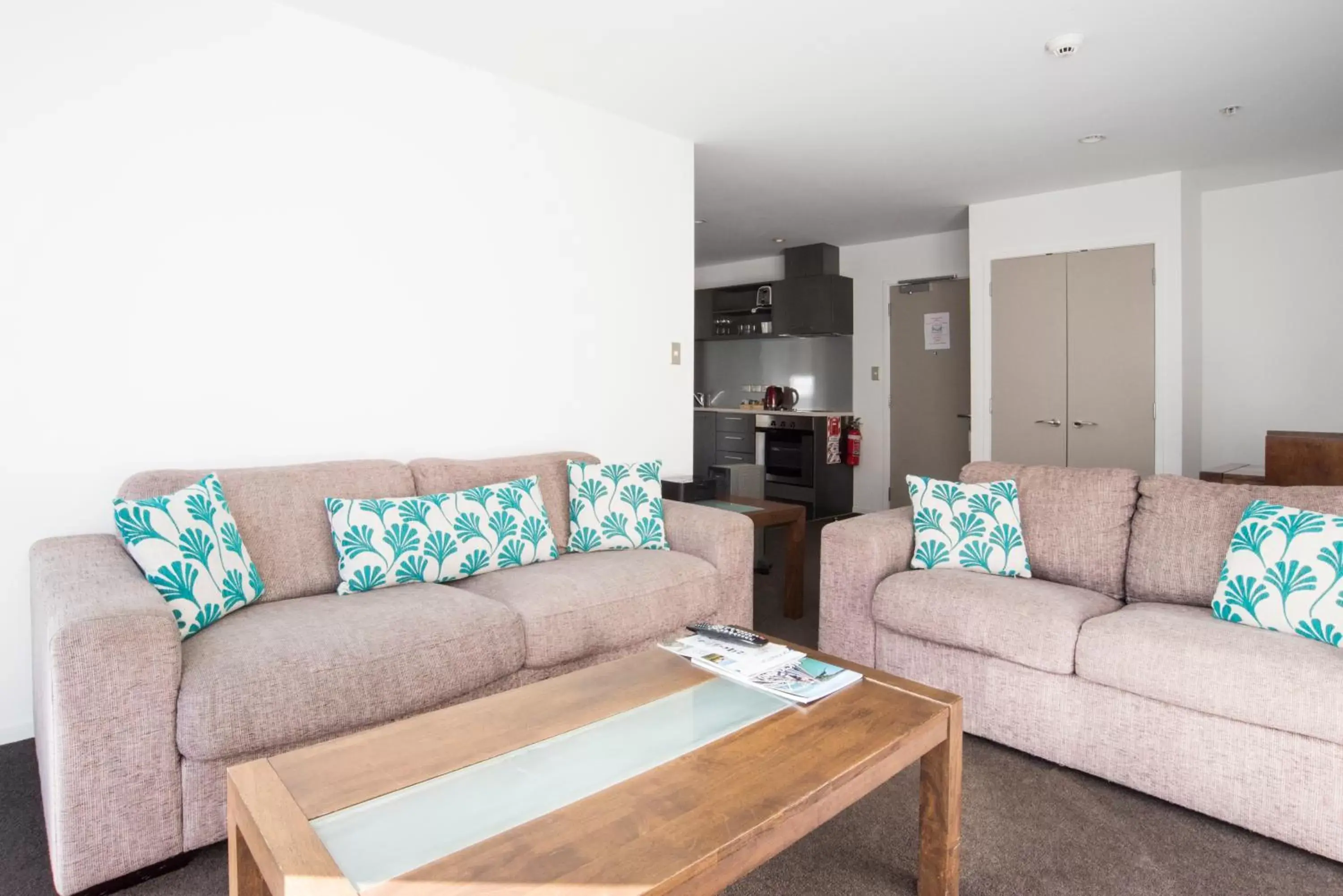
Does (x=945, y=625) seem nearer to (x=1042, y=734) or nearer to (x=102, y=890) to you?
(x=1042, y=734)

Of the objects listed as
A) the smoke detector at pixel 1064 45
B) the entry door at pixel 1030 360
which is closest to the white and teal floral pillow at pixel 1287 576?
the smoke detector at pixel 1064 45

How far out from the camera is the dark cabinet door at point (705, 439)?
749 cm

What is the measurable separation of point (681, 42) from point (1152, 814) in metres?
3.05

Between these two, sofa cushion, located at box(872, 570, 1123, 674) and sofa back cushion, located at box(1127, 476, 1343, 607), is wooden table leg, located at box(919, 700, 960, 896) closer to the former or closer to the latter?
sofa cushion, located at box(872, 570, 1123, 674)

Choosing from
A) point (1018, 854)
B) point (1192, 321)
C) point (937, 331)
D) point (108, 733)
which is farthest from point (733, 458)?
point (108, 733)

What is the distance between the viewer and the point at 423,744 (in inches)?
55.4

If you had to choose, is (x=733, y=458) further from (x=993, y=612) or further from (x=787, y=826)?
(x=787, y=826)

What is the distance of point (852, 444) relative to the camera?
6.98m

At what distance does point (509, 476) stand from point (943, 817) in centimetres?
205

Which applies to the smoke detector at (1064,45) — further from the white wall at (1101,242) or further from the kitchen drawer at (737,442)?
the kitchen drawer at (737,442)

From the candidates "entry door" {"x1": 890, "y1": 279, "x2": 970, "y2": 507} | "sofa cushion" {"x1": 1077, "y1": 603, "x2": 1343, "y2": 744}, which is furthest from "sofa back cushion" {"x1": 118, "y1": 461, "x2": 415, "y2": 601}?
"entry door" {"x1": 890, "y1": 279, "x2": 970, "y2": 507}

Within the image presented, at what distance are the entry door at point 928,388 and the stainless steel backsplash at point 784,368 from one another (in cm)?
53

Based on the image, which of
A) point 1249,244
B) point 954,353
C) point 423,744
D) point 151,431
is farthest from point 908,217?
point 423,744

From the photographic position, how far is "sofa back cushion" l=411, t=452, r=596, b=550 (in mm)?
2902
